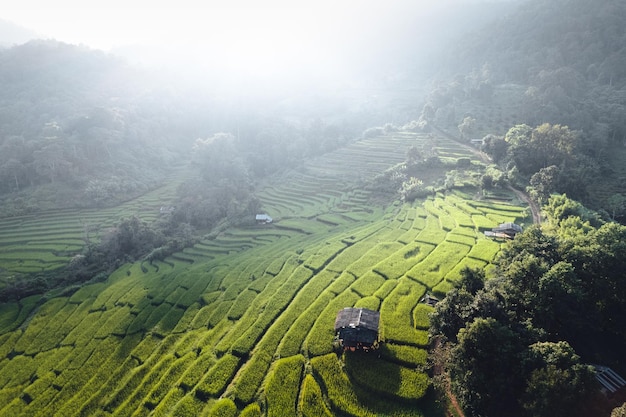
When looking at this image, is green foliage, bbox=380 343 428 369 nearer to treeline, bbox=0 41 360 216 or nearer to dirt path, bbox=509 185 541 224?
dirt path, bbox=509 185 541 224

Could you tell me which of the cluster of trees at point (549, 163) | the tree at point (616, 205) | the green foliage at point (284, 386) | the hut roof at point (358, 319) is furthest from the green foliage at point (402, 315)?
the tree at point (616, 205)

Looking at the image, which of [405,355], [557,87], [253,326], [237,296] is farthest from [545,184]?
[557,87]

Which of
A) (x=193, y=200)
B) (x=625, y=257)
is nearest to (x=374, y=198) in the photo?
(x=193, y=200)

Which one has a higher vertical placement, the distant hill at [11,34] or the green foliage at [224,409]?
the distant hill at [11,34]

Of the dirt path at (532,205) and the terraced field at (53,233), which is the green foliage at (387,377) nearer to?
the dirt path at (532,205)

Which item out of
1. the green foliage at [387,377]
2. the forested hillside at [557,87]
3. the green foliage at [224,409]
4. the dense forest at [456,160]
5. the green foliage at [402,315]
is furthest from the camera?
the forested hillside at [557,87]

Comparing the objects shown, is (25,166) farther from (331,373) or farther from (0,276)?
(331,373)
